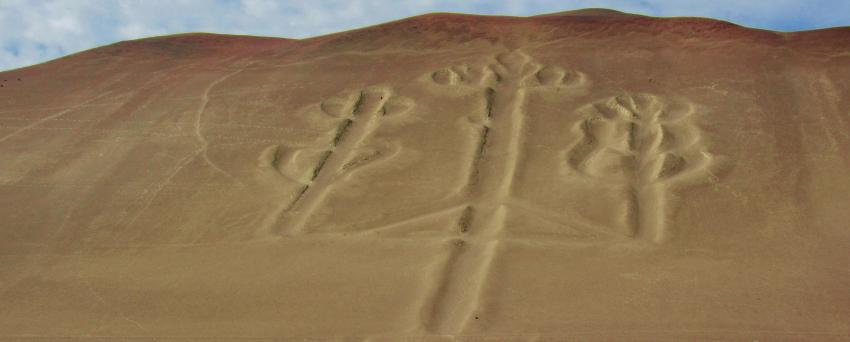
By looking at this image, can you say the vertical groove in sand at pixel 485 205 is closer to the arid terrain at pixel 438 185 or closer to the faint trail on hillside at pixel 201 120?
the arid terrain at pixel 438 185

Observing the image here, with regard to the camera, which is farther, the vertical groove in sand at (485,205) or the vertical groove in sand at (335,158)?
the vertical groove in sand at (335,158)

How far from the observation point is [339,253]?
304 inches

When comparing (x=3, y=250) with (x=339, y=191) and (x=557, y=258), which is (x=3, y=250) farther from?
(x=557, y=258)

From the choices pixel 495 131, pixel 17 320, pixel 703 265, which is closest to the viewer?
pixel 17 320

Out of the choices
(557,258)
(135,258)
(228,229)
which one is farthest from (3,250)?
(557,258)

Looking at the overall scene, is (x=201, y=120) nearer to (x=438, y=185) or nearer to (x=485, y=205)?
(x=438, y=185)

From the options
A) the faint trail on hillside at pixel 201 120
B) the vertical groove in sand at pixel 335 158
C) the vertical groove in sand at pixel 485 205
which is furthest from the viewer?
→ the faint trail on hillside at pixel 201 120

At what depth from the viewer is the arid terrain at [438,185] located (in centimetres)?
661

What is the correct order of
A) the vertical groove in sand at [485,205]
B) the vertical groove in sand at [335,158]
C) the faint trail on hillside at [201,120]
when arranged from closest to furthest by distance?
the vertical groove in sand at [485,205] < the vertical groove in sand at [335,158] < the faint trail on hillside at [201,120]

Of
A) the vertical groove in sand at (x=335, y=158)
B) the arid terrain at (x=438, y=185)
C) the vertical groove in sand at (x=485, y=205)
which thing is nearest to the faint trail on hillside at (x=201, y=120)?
the arid terrain at (x=438, y=185)

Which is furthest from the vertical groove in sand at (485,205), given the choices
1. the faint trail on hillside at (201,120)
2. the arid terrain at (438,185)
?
the faint trail on hillside at (201,120)

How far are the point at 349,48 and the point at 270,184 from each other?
4.69 m

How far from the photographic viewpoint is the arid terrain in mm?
6605

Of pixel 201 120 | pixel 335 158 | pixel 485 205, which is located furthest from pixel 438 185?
pixel 201 120
